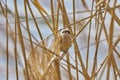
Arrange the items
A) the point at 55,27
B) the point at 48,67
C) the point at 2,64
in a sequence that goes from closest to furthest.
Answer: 1. the point at 48,67
2. the point at 55,27
3. the point at 2,64

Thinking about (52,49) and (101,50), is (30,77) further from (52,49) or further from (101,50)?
(101,50)

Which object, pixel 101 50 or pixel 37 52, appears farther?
pixel 101 50

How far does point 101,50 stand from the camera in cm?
85

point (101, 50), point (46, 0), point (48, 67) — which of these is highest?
point (46, 0)

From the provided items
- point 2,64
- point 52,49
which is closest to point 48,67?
point 52,49

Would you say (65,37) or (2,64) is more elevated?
(2,64)

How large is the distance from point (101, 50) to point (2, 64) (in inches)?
11.9

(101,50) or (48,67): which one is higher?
(101,50)

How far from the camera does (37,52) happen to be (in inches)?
29.1

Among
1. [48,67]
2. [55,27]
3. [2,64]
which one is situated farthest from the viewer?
[2,64]

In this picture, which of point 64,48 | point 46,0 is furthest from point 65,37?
point 46,0

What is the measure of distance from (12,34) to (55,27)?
5.0 inches

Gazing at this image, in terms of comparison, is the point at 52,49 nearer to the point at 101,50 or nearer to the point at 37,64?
the point at 37,64

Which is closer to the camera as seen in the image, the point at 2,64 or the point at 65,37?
the point at 65,37
